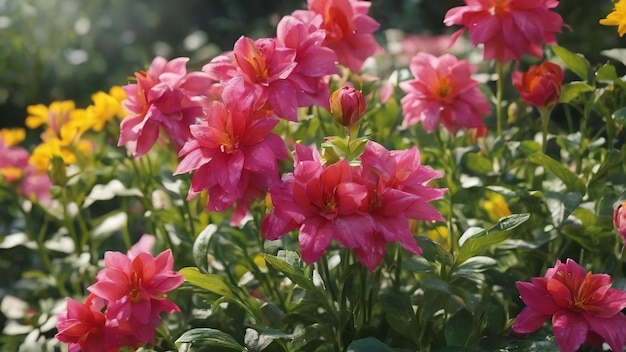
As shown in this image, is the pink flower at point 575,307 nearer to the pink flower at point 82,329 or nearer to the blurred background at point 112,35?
the pink flower at point 82,329

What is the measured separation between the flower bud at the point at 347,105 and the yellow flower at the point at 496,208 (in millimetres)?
458

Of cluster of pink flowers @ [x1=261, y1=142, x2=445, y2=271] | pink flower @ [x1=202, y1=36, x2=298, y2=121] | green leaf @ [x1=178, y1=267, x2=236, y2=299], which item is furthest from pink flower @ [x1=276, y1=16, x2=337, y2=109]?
green leaf @ [x1=178, y1=267, x2=236, y2=299]

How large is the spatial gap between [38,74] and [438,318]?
6.75 ft

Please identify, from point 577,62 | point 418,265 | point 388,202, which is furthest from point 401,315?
point 577,62

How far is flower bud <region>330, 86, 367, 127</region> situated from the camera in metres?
1.01

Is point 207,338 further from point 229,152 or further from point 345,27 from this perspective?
point 345,27

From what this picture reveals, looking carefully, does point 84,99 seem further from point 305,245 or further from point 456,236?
point 305,245

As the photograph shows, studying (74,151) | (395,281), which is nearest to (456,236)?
(395,281)

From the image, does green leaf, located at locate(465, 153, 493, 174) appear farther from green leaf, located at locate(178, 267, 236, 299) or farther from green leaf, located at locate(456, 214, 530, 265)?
green leaf, located at locate(178, 267, 236, 299)

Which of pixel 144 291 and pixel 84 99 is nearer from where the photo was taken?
pixel 144 291

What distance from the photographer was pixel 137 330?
1.06 meters

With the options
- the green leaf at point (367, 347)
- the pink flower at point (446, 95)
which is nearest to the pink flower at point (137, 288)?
the green leaf at point (367, 347)

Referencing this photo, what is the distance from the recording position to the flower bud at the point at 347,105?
1006mm

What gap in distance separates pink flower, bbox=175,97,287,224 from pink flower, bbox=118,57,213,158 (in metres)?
0.13
